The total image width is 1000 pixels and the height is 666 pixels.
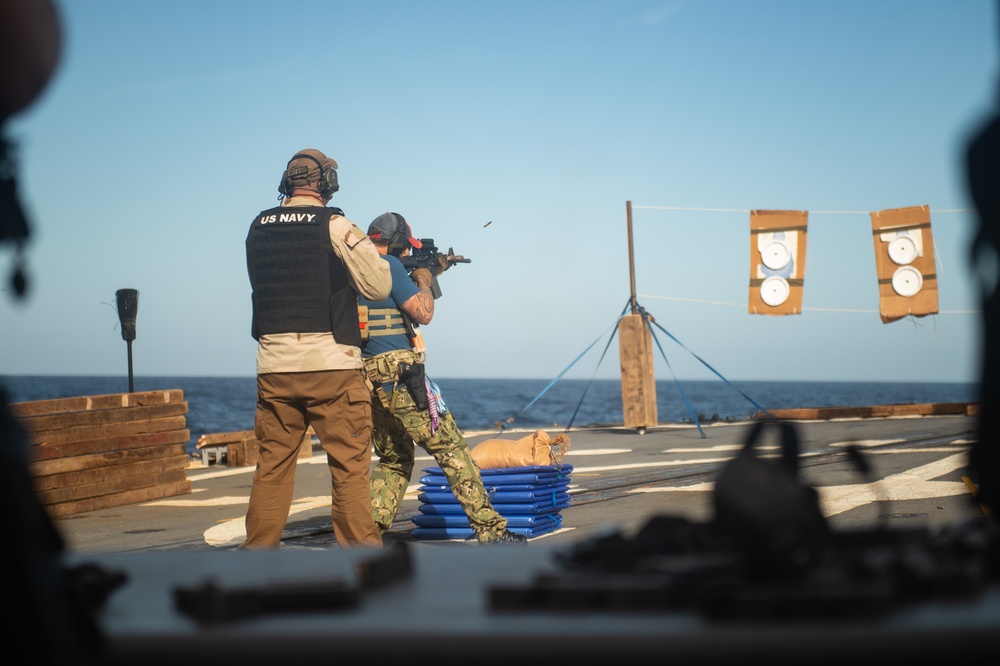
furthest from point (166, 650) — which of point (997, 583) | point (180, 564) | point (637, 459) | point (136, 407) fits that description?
point (637, 459)

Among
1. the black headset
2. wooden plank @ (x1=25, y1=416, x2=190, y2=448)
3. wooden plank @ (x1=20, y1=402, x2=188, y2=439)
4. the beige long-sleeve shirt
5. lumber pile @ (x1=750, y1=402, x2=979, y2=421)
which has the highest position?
the black headset

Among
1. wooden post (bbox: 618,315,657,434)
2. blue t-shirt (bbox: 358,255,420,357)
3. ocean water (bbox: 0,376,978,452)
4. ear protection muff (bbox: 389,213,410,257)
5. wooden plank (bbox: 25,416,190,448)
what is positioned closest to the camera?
blue t-shirt (bbox: 358,255,420,357)

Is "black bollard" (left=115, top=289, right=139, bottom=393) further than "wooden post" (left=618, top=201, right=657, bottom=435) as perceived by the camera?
No

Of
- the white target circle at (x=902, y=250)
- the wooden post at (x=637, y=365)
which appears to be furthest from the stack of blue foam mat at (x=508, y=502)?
the white target circle at (x=902, y=250)

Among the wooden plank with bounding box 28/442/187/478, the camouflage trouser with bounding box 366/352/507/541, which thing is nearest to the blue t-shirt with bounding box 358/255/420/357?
the camouflage trouser with bounding box 366/352/507/541

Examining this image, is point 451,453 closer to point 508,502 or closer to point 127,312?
point 508,502

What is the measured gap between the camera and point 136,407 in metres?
11.3

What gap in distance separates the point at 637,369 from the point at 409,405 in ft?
39.3

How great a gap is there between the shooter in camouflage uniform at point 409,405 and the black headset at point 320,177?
0.88m

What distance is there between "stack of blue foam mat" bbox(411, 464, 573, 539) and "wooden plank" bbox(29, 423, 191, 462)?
3.62 metres

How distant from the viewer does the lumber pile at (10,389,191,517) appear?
10172 millimetres

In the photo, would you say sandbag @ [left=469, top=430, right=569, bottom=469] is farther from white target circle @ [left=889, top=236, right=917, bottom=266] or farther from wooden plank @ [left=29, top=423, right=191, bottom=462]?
white target circle @ [left=889, top=236, right=917, bottom=266]

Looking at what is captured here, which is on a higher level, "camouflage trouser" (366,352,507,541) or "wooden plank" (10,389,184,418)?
"wooden plank" (10,389,184,418)

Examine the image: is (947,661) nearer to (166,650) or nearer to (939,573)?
(939,573)
